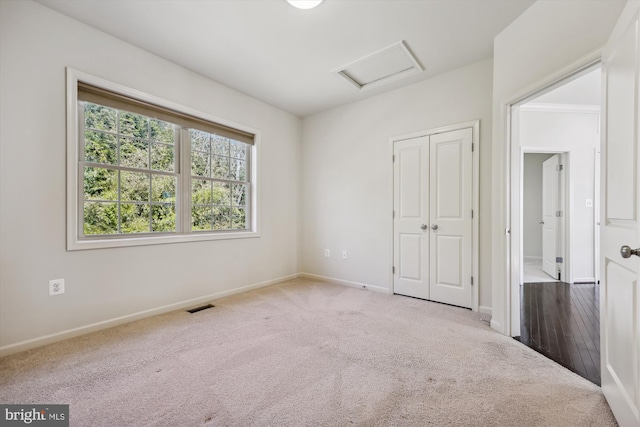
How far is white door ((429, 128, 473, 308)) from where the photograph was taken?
119 inches

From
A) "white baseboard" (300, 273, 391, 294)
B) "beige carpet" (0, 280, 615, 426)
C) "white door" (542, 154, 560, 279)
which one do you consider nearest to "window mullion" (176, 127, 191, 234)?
"beige carpet" (0, 280, 615, 426)

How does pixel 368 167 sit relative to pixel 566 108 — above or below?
below

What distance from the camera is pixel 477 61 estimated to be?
293cm

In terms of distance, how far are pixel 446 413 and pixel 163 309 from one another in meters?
2.74

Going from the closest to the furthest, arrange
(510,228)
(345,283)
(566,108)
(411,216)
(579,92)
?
(510,228), (411,216), (579,92), (345,283), (566,108)

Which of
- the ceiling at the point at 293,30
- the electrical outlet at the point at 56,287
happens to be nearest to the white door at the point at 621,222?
the ceiling at the point at 293,30

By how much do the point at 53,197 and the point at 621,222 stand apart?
377 cm

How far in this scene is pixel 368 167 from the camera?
3.84m

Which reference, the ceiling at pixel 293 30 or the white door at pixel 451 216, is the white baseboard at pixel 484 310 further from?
the ceiling at pixel 293 30

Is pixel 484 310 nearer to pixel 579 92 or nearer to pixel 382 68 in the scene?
pixel 382 68

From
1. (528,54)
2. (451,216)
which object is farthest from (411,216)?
(528,54)

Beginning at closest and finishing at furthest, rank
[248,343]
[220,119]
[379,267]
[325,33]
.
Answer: [248,343], [325,33], [220,119], [379,267]

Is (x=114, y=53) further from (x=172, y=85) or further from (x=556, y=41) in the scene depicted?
(x=556, y=41)

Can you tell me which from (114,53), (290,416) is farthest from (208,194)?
(290,416)
